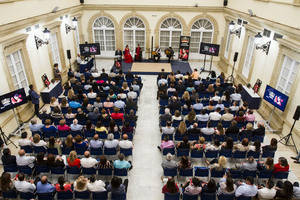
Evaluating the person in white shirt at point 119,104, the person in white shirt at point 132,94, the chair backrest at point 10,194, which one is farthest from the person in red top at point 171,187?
the person in white shirt at point 132,94

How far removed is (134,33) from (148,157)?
13476 millimetres

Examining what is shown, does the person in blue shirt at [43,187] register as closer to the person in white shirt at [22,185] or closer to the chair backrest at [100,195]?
the person in white shirt at [22,185]

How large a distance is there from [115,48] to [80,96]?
1038cm

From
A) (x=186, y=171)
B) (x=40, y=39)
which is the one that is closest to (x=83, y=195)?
(x=186, y=171)

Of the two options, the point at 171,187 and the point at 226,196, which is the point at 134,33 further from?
the point at 226,196

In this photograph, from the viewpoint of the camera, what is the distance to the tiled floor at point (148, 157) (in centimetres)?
696

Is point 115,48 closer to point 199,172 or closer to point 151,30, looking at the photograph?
point 151,30

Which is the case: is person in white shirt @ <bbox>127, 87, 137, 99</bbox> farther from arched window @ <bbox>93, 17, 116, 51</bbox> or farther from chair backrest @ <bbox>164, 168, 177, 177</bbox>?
arched window @ <bbox>93, 17, 116, 51</bbox>

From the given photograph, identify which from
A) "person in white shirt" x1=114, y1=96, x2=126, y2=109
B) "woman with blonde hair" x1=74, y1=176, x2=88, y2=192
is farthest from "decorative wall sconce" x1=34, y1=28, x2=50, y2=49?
"woman with blonde hair" x1=74, y1=176, x2=88, y2=192

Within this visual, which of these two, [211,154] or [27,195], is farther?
[211,154]

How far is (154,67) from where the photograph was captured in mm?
17641

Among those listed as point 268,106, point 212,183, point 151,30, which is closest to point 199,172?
point 212,183

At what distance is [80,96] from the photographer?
411 inches

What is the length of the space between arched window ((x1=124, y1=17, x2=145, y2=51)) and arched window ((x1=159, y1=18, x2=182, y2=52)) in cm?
165
